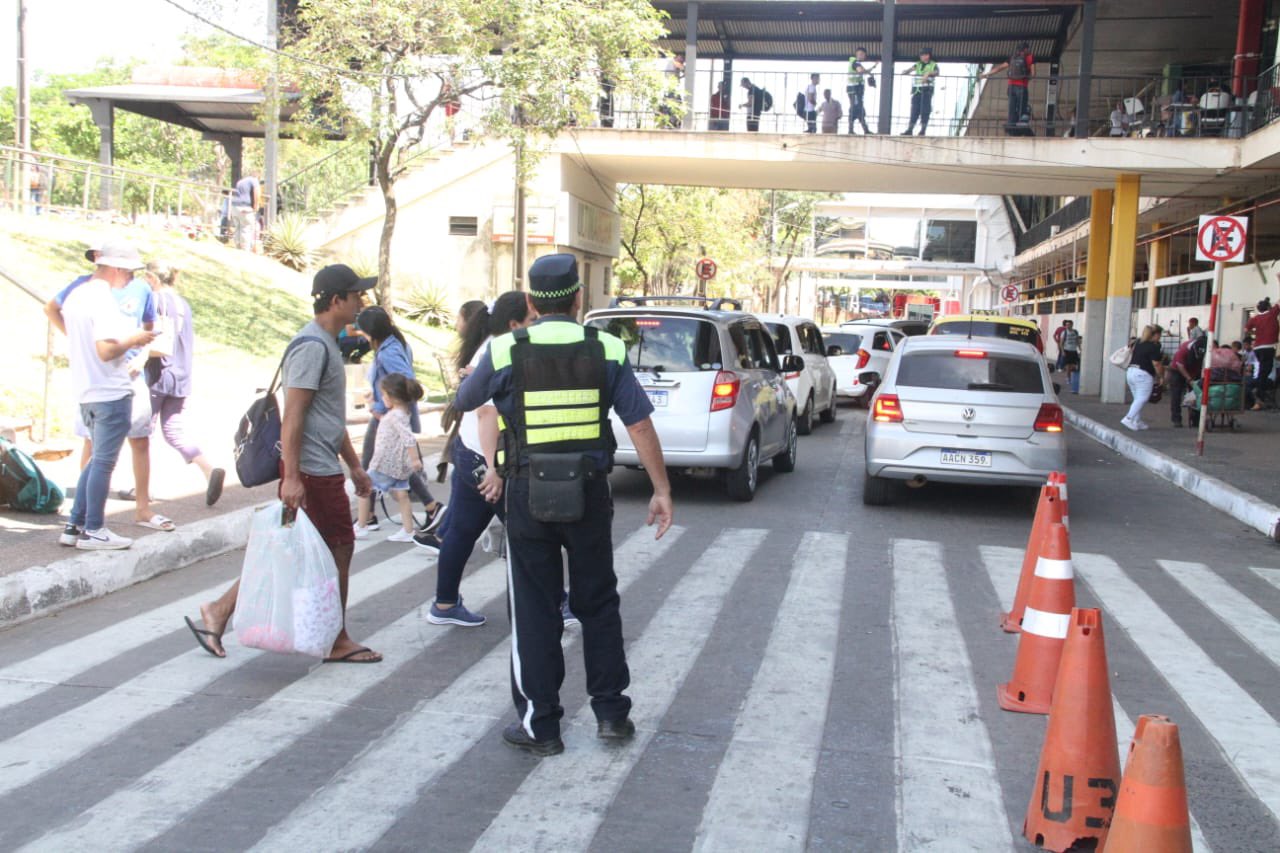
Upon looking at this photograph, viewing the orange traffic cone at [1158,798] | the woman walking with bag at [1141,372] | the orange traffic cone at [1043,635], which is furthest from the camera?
the woman walking with bag at [1141,372]

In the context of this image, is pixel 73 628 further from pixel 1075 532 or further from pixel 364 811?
pixel 1075 532

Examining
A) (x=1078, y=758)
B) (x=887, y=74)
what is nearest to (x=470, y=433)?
(x=1078, y=758)

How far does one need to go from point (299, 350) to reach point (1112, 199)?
25038 millimetres

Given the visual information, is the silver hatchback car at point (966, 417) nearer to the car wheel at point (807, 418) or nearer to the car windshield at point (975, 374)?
the car windshield at point (975, 374)

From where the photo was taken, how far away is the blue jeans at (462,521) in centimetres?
618

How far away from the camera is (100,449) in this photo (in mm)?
7008

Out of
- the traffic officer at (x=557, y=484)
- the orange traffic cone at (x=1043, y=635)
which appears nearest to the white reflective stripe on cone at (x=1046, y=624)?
the orange traffic cone at (x=1043, y=635)

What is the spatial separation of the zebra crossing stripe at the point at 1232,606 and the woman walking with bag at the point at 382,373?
5.28 metres

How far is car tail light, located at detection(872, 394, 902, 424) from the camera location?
34.2 ft

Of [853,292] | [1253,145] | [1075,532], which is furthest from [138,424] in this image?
[853,292]

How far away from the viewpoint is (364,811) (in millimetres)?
3945

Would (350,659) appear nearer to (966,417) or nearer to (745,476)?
(745,476)

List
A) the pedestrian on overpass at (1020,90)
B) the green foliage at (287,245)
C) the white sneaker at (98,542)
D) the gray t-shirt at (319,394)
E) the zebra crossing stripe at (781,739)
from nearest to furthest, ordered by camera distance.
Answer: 1. the zebra crossing stripe at (781,739)
2. the gray t-shirt at (319,394)
3. the white sneaker at (98,542)
4. the pedestrian on overpass at (1020,90)
5. the green foliage at (287,245)

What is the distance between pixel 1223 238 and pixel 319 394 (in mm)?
12472
